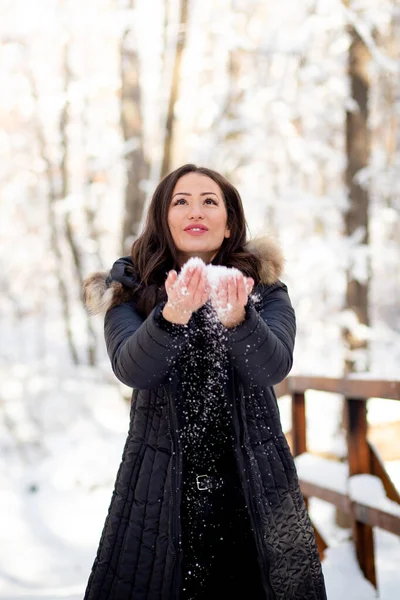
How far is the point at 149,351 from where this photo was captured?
179 centimetres

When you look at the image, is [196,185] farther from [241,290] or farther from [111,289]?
[241,290]

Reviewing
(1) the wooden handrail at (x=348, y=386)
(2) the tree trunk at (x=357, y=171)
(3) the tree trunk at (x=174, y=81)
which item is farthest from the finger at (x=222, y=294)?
(2) the tree trunk at (x=357, y=171)

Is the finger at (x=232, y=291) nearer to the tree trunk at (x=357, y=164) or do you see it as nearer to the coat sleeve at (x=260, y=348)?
the coat sleeve at (x=260, y=348)

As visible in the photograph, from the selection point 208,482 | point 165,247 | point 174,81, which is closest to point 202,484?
point 208,482

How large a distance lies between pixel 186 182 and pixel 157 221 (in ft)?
0.59

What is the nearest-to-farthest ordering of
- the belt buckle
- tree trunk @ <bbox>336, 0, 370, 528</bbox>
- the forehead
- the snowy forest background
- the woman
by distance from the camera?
the woman
the belt buckle
the forehead
the snowy forest background
tree trunk @ <bbox>336, 0, 370, 528</bbox>

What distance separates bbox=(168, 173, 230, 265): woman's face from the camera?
87.5 inches

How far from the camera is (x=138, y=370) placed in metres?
1.84

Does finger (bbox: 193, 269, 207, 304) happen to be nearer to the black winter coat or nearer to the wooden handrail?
the black winter coat

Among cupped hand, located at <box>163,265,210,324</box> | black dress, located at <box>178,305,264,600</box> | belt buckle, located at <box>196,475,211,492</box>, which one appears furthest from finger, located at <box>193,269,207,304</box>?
belt buckle, located at <box>196,475,211,492</box>

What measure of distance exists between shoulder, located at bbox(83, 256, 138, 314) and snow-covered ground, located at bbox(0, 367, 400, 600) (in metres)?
1.90

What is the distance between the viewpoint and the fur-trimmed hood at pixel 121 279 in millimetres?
2182

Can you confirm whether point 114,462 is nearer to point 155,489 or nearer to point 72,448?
point 72,448

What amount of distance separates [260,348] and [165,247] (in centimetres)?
67
